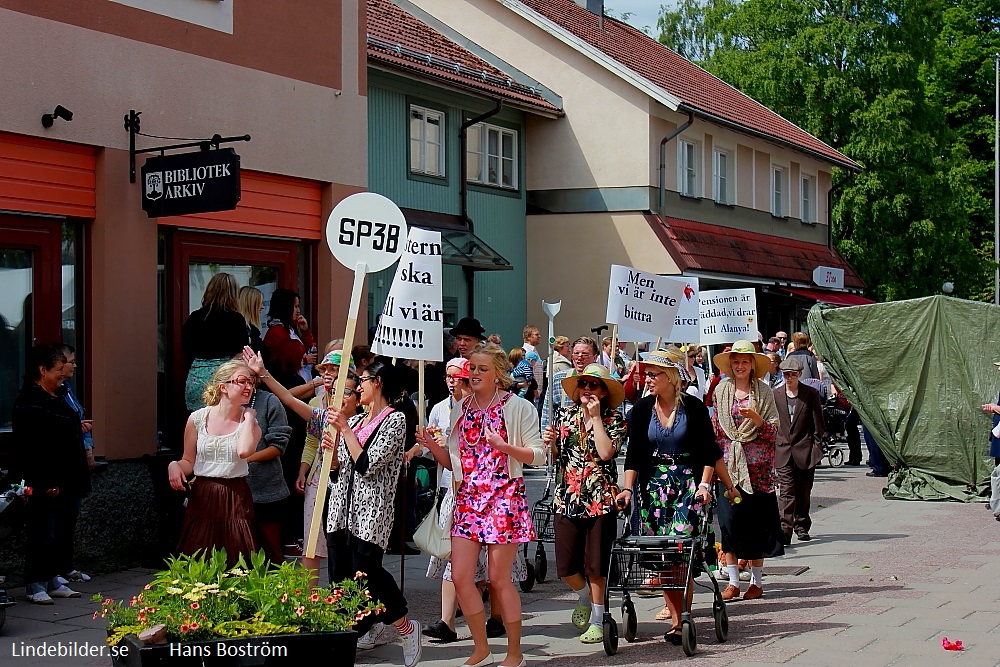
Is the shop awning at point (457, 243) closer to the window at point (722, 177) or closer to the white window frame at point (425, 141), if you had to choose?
the white window frame at point (425, 141)

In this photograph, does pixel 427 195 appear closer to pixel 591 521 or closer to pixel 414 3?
pixel 414 3

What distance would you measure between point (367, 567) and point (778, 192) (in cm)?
3214

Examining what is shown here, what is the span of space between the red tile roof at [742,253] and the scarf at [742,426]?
19.0m

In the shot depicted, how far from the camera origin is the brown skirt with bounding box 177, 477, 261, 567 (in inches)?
330

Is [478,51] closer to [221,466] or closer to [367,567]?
[221,466]

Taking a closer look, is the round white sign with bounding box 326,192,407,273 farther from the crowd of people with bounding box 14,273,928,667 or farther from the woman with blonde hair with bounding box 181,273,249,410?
the woman with blonde hair with bounding box 181,273,249,410

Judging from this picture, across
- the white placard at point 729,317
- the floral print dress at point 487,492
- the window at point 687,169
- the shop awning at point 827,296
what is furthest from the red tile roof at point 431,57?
the floral print dress at point 487,492

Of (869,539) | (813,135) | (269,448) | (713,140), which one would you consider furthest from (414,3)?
(269,448)

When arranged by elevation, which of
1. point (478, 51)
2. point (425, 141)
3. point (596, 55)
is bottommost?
point (425, 141)

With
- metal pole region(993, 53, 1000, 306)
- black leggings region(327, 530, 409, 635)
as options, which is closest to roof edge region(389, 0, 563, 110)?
black leggings region(327, 530, 409, 635)

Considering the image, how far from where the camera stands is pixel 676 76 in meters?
36.2

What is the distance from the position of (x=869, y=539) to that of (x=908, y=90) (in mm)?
32502

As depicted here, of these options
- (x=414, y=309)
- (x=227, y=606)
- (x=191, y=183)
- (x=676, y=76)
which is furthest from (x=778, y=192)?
(x=227, y=606)

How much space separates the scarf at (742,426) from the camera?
10414 millimetres
